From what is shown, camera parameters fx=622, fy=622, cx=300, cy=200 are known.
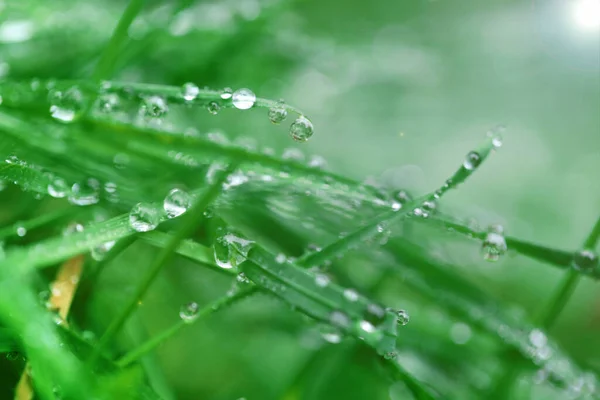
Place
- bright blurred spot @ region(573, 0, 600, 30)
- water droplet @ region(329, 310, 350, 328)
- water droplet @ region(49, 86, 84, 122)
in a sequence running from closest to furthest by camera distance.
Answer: water droplet @ region(329, 310, 350, 328)
water droplet @ region(49, 86, 84, 122)
bright blurred spot @ region(573, 0, 600, 30)

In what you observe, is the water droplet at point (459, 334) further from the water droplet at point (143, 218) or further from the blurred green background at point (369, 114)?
A: the water droplet at point (143, 218)

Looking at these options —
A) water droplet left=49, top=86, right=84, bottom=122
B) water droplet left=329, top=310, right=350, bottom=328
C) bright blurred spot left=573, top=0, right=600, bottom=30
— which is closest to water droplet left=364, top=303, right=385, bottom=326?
water droplet left=329, top=310, right=350, bottom=328

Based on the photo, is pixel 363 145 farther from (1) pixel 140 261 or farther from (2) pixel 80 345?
(2) pixel 80 345

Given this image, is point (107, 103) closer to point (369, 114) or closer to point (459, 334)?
point (459, 334)

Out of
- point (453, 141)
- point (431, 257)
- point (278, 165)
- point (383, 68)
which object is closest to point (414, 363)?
point (431, 257)

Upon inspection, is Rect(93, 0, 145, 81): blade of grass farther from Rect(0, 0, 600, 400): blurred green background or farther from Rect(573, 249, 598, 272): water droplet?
Rect(573, 249, 598, 272): water droplet

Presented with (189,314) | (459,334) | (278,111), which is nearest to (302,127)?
(278,111)
